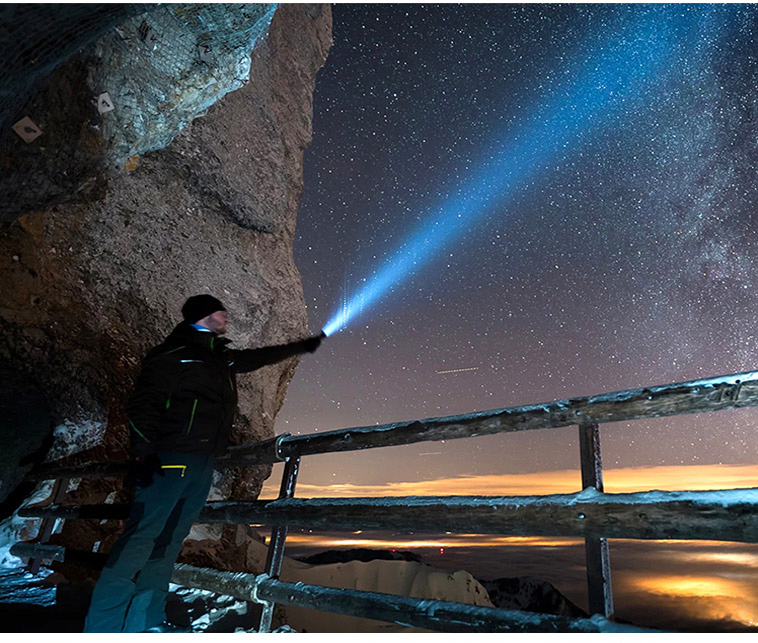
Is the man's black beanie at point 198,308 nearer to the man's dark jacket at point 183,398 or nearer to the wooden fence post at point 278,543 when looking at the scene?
the man's dark jacket at point 183,398

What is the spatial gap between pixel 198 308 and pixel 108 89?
14.0ft

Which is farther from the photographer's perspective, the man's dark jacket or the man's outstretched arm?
the man's outstretched arm

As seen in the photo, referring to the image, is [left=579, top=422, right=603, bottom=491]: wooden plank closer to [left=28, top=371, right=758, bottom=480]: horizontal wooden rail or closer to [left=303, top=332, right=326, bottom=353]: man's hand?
[left=28, top=371, right=758, bottom=480]: horizontal wooden rail

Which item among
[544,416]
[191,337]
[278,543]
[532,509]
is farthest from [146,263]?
[532,509]

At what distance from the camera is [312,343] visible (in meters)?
4.57

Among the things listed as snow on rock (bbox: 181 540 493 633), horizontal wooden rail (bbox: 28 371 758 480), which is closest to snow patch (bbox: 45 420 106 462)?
horizontal wooden rail (bbox: 28 371 758 480)

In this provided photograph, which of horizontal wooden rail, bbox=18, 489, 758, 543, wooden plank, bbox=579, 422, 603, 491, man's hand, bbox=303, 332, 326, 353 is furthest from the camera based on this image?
man's hand, bbox=303, 332, 326, 353

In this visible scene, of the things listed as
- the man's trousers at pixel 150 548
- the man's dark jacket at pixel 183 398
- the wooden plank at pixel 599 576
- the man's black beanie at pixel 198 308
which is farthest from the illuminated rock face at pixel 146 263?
the wooden plank at pixel 599 576

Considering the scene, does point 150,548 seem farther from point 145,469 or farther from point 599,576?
point 599,576

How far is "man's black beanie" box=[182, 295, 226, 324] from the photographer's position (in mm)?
3543

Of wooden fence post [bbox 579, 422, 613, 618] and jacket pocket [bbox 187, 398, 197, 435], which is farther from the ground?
jacket pocket [bbox 187, 398, 197, 435]

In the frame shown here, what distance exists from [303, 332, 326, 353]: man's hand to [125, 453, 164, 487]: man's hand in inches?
64.3
